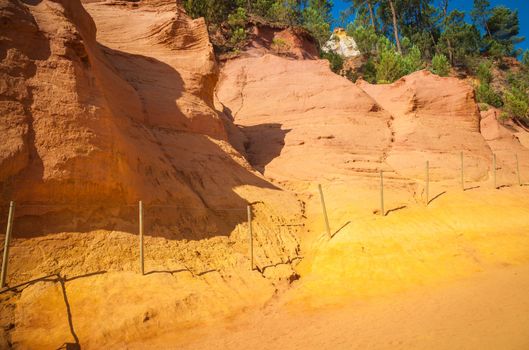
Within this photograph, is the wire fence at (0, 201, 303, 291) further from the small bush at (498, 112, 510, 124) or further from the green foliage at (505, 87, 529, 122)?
the green foliage at (505, 87, 529, 122)

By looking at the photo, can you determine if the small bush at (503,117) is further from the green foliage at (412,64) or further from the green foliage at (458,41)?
the green foliage at (458,41)

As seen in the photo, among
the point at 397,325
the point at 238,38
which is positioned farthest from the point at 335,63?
the point at 397,325

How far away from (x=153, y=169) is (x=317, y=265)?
478cm

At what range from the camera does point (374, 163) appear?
15.4 metres

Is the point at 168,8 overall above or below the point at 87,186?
above

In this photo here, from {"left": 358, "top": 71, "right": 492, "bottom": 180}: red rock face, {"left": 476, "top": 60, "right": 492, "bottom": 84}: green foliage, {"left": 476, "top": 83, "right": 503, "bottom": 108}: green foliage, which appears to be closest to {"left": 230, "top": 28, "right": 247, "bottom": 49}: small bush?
{"left": 358, "top": 71, "right": 492, "bottom": 180}: red rock face

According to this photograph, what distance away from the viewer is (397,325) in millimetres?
5938

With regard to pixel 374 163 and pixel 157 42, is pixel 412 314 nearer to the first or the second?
pixel 374 163

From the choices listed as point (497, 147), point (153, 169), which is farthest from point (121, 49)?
point (497, 147)

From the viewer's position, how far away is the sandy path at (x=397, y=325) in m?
5.14

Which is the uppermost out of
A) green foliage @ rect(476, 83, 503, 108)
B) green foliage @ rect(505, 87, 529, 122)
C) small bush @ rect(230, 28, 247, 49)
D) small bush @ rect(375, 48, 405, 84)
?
small bush @ rect(230, 28, 247, 49)

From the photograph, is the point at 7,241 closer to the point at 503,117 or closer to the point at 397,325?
the point at 397,325

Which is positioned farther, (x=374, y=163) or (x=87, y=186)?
(x=374, y=163)

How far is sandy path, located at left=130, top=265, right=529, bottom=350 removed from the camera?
16.9 ft
